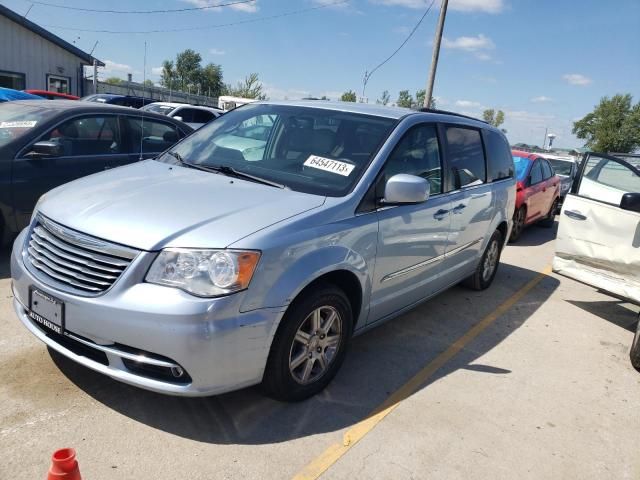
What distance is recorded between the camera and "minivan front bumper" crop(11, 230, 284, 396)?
2539 mm

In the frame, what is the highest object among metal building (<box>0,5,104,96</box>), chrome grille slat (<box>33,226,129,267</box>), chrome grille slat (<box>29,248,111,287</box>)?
metal building (<box>0,5,104,96</box>)

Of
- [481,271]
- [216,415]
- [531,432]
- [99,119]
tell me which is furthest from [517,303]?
[99,119]

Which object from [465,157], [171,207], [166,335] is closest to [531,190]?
[465,157]

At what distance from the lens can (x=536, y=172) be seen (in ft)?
33.1

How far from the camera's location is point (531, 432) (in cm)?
332

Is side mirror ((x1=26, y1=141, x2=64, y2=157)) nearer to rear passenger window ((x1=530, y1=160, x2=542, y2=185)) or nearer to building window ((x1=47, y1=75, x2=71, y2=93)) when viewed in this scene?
rear passenger window ((x1=530, y1=160, x2=542, y2=185))

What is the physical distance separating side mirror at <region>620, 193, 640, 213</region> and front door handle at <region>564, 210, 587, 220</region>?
0.61 metres

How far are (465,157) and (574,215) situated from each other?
1433 mm

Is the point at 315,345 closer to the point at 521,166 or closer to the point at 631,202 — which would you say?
the point at 631,202

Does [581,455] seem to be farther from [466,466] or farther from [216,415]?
[216,415]

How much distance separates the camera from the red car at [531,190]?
30.9ft

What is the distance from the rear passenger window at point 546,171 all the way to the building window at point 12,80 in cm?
1790

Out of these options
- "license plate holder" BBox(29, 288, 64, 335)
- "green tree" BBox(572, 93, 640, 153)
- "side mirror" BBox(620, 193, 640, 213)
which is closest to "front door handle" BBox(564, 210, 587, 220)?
"side mirror" BBox(620, 193, 640, 213)

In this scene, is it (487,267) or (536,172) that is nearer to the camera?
(487,267)
